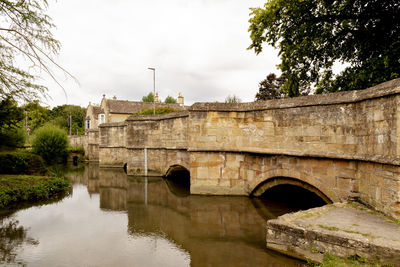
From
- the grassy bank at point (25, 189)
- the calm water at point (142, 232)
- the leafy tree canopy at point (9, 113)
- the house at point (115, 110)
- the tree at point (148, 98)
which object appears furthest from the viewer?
the tree at point (148, 98)

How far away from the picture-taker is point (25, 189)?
10359 millimetres

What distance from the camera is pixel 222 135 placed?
9.91 metres

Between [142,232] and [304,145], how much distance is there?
5.10 meters

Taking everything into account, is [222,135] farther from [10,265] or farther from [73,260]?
[10,265]

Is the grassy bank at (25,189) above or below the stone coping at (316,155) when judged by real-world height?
below

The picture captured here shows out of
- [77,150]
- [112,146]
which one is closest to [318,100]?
[112,146]

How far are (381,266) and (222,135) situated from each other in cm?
673

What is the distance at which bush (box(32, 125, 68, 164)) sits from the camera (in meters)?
22.4

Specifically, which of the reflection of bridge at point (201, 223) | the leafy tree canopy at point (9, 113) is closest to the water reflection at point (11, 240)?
the reflection of bridge at point (201, 223)

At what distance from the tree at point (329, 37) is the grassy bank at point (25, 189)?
11233 mm

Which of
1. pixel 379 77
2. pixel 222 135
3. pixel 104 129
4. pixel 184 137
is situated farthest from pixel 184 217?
pixel 104 129

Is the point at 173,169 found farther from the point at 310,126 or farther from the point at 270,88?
the point at 270,88

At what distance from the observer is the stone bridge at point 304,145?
5.09m

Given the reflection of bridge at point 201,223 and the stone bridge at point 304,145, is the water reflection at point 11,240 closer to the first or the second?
the reflection of bridge at point 201,223
